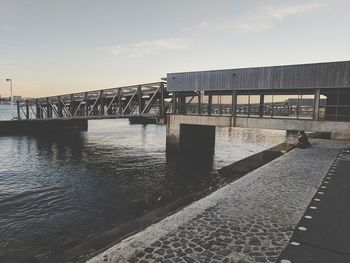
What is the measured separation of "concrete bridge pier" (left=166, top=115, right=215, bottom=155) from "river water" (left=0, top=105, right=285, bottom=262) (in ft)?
6.83

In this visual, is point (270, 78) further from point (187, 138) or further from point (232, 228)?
point (232, 228)

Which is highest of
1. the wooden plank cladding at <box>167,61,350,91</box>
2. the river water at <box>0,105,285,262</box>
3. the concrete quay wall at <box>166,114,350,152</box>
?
the wooden plank cladding at <box>167,61,350,91</box>

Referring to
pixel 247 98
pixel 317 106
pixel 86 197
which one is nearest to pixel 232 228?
pixel 86 197

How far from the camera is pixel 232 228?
7.74 meters

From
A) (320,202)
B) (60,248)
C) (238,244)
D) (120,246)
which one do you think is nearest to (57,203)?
(60,248)

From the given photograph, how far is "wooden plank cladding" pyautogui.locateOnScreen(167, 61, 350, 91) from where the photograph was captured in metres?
22.8

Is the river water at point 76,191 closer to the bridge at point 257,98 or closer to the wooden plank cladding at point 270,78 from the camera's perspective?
the bridge at point 257,98

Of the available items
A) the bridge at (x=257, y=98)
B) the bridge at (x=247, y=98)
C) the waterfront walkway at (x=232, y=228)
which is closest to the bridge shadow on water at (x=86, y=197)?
the waterfront walkway at (x=232, y=228)

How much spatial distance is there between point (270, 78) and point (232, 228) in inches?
839

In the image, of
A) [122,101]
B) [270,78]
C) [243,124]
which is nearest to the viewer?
[270,78]

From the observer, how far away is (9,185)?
58.7ft

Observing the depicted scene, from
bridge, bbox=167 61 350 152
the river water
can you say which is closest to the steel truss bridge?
bridge, bbox=167 61 350 152

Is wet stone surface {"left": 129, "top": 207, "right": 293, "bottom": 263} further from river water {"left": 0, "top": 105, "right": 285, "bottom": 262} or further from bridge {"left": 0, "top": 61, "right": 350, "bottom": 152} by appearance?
bridge {"left": 0, "top": 61, "right": 350, "bottom": 152}

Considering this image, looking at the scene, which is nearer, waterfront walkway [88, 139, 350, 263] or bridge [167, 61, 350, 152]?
waterfront walkway [88, 139, 350, 263]
